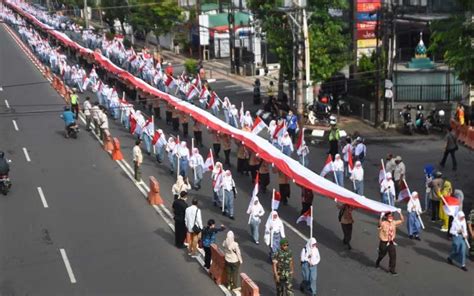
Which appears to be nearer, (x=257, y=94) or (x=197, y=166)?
(x=197, y=166)

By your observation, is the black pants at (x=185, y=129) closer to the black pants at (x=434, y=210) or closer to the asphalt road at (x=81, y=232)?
the asphalt road at (x=81, y=232)

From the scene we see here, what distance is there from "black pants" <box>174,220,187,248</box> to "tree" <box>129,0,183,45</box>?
41.4 m

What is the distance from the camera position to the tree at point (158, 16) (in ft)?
194

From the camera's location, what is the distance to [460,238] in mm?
17406

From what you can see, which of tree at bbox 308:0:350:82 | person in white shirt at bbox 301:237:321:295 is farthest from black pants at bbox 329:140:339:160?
person in white shirt at bbox 301:237:321:295

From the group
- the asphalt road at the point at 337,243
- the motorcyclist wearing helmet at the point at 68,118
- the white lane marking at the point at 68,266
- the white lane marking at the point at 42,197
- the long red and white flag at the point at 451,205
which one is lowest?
the asphalt road at the point at 337,243

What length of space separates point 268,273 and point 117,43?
36.1 metres

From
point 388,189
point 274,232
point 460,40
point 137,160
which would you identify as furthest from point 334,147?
point 274,232

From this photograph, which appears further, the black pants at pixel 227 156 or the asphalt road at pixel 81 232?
the black pants at pixel 227 156

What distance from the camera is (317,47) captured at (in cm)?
3541

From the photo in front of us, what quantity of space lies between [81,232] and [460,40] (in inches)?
439

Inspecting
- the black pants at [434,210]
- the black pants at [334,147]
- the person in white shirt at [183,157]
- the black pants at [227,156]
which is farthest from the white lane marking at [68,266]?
the black pants at [334,147]

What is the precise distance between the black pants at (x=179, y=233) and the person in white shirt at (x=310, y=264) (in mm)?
3980

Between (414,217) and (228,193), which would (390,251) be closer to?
(414,217)
